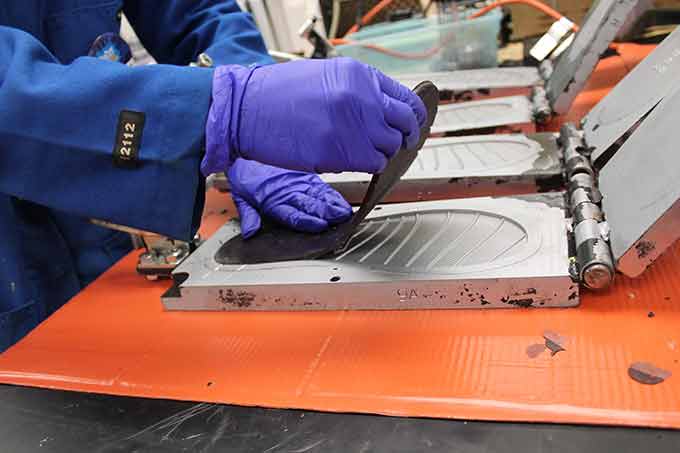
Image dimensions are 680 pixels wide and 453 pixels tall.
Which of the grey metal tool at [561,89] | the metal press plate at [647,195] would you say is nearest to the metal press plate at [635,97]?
the metal press plate at [647,195]

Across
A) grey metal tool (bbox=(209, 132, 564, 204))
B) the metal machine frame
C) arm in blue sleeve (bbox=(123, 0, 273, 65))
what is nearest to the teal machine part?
arm in blue sleeve (bbox=(123, 0, 273, 65))

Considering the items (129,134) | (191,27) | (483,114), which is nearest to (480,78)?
(483,114)

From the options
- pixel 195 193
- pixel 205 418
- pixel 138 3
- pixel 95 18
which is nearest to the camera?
pixel 205 418

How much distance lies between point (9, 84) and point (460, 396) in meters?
0.73

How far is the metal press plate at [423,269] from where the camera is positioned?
79 cm

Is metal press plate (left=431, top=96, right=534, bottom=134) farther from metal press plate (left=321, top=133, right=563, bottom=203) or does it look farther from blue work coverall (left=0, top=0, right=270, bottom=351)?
blue work coverall (left=0, top=0, right=270, bottom=351)

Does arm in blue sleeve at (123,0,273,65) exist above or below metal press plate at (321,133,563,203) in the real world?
above

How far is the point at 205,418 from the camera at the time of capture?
2.34 ft

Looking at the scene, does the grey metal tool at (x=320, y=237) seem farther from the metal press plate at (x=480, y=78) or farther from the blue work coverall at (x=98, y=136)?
Result: the metal press plate at (x=480, y=78)

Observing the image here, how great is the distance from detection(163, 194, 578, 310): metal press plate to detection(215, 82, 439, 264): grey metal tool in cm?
2

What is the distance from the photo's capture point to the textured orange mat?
64 cm

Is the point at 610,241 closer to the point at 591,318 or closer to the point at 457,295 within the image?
the point at 591,318

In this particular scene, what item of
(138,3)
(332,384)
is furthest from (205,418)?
(138,3)

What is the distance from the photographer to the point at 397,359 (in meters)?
0.75
